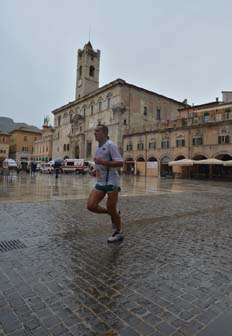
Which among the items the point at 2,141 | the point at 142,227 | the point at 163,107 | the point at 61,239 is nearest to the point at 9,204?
the point at 61,239

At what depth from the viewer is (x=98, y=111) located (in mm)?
46781

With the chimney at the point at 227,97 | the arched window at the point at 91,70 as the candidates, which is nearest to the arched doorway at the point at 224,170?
the chimney at the point at 227,97

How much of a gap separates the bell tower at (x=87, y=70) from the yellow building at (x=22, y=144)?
1153 inches

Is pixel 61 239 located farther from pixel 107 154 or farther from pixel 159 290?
pixel 159 290

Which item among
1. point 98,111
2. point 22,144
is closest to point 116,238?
point 98,111

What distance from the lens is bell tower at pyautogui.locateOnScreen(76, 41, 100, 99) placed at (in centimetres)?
5511

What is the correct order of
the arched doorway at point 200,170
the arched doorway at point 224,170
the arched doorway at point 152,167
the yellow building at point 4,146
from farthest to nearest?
the yellow building at point 4,146
the arched doorway at point 152,167
the arched doorway at point 200,170
the arched doorway at point 224,170

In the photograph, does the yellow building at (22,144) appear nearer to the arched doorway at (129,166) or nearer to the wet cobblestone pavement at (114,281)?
the arched doorway at (129,166)

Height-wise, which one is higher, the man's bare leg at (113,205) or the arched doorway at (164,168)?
the arched doorway at (164,168)

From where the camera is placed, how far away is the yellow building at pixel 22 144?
75625mm

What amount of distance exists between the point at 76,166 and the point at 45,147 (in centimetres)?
3247

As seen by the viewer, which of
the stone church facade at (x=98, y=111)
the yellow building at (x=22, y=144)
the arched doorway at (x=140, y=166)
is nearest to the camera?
the arched doorway at (x=140, y=166)

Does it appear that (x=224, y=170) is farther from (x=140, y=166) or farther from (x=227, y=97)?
(x=227, y=97)

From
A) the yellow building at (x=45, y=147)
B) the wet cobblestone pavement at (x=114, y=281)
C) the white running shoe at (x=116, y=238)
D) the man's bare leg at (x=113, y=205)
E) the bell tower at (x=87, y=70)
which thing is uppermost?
the bell tower at (x=87, y=70)
